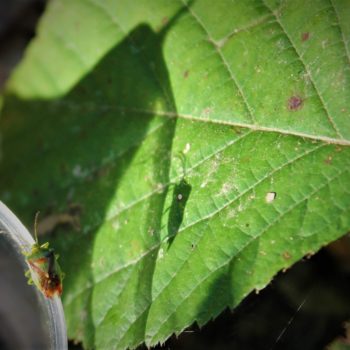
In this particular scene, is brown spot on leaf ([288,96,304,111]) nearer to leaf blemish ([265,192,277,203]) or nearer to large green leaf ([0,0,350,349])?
large green leaf ([0,0,350,349])

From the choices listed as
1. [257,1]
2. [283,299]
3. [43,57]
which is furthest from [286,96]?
[43,57]

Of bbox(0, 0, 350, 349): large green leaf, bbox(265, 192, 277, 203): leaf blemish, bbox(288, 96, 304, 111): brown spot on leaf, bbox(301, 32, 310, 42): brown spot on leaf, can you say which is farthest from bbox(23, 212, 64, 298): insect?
bbox(301, 32, 310, 42): brown spot on leaf

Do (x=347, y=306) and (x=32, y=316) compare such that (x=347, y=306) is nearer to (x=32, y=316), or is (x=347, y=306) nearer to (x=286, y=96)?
(x=286, y=96)

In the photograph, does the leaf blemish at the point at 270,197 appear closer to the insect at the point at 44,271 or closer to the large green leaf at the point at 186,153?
the large green leaf at the point at 186,153

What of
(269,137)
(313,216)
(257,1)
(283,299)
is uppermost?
(257,1)

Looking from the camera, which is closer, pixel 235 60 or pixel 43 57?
pixel 235 60

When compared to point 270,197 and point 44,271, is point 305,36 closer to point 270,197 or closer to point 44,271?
point 270,197

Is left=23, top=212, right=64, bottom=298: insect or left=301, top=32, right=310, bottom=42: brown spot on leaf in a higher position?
left=301, top=32, right=310, bottom=42: brown spot on leaf

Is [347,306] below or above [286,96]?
below
